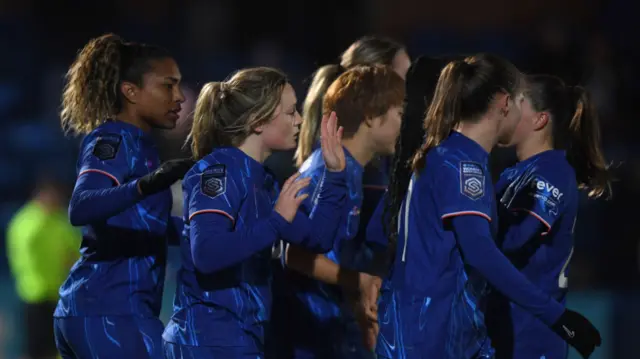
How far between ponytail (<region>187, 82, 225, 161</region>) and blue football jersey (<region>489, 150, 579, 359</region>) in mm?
1105

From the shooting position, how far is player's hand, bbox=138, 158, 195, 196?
3.58 m

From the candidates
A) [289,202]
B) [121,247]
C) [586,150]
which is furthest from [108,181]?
[586,150]

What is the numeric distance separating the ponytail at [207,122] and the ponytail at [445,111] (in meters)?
0.66

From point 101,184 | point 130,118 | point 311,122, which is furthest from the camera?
point 311,122

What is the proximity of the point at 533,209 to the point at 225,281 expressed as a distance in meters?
1.15

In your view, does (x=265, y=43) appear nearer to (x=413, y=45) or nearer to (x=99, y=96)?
(x=413, y=45)

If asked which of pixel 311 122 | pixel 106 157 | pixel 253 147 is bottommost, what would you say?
pixel 311 122

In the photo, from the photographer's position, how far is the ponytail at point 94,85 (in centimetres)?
416

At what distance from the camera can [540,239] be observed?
404 centimetres

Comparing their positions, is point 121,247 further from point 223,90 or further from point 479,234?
point 479,234

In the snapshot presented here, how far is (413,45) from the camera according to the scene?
11.7 metres

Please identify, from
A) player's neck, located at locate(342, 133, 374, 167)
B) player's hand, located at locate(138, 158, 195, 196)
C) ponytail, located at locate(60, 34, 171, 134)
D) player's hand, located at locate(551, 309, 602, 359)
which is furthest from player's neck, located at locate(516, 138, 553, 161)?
ponytail, located at locate(60, 34, 171, 134)

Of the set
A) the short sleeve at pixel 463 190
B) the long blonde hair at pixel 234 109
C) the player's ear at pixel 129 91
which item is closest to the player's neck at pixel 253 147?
the long blonde hair at pixel 234 109

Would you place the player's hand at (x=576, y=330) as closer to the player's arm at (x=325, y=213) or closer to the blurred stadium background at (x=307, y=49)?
the player's arm at (x=325, y=213)
